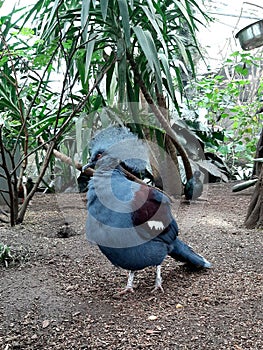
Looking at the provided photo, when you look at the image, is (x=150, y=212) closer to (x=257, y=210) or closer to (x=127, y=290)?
(x=127, y=290)

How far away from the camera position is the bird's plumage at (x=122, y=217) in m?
1.75

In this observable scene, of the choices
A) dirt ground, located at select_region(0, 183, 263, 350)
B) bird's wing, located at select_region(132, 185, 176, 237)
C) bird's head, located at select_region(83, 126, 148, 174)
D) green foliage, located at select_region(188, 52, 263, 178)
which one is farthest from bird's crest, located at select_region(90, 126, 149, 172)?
green foliage, located at select_region(188, 52, 263, 178)

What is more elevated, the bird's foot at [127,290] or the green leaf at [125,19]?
the green leaf at [125,19]

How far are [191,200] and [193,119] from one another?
162cm

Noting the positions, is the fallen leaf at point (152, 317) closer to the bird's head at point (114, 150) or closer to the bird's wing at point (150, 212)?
the bird's wing at point (150, 212)

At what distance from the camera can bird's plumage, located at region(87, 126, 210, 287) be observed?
5.73 feet

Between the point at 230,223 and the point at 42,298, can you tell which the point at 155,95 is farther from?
the point at 42,298

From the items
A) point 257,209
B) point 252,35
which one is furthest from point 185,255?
point 252,35

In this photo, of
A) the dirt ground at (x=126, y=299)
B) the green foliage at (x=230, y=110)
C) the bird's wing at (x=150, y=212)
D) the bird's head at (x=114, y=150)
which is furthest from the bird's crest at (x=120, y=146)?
the green foliage at (x=230, y=110)

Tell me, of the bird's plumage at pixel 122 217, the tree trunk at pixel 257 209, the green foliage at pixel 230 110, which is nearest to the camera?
the bird's plumage at pixel 122 217

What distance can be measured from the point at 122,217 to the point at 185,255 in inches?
17.6

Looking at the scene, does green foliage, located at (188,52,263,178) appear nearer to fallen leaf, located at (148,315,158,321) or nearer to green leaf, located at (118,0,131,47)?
green leaf, located at (118,0,131,47)

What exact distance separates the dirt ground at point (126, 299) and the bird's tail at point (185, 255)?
49 millimetres

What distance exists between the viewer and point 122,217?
68.8 inches
